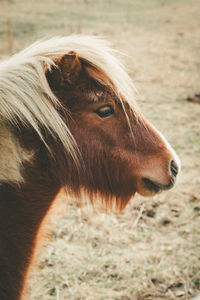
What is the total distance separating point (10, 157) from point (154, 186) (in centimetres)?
94

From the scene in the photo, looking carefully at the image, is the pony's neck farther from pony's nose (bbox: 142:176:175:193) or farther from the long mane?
pony's nose (bbox: 142:176:175:193)

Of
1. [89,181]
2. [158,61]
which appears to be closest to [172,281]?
[89,181]

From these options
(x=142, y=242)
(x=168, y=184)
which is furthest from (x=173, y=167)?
(x=142, y=242)

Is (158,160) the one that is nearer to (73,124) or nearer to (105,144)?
(105,144)

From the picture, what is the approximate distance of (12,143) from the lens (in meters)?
1.70

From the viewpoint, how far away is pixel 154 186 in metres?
1.99

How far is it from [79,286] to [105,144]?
1.55m

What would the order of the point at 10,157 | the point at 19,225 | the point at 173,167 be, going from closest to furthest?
the point at 10,157, the point at 19,225, the point at 173,167

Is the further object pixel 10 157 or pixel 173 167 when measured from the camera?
pixel 173 167

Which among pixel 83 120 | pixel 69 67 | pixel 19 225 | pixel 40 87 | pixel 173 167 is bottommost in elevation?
pixel 19 225

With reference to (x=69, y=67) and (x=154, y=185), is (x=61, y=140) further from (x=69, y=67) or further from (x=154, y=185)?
(x=154, y=185)

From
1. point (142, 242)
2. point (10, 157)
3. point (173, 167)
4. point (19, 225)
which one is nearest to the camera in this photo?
point (10, 157)

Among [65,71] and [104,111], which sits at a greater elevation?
[65,71]

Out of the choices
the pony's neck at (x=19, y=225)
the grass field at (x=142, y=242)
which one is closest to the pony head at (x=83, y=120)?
the pony's neck at (x=19, y=225)
